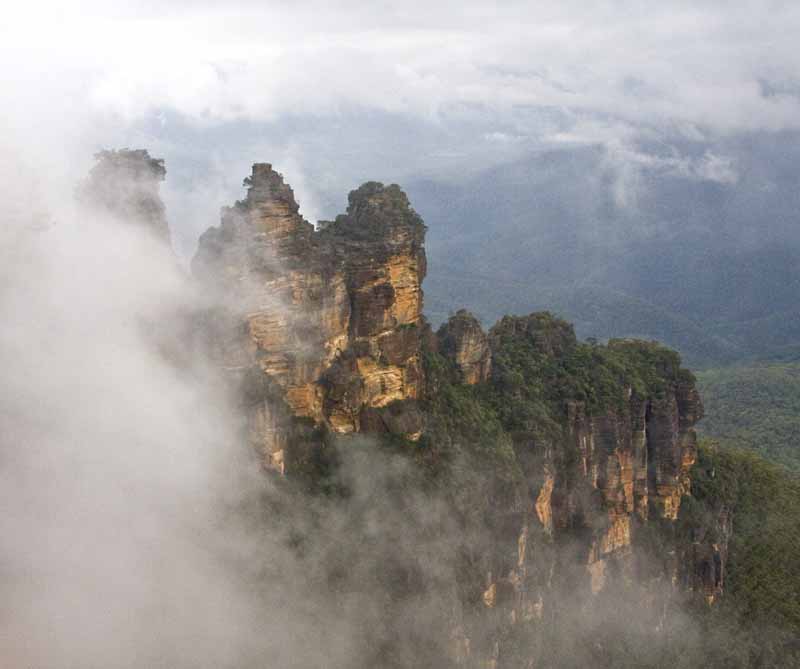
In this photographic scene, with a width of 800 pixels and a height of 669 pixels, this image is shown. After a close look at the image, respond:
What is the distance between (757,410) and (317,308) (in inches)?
4078

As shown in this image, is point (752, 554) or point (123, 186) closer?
point (123, 186)

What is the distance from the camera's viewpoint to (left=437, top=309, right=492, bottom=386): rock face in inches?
2095

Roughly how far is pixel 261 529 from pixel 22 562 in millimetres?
10706

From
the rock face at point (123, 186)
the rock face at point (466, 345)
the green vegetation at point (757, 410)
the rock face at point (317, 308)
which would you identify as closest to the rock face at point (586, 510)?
the rock face at point (466, 345)

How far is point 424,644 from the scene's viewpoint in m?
43.5

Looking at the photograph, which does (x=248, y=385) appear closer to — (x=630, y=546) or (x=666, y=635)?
(x=630, y=546)

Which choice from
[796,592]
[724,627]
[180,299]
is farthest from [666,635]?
[180,299]

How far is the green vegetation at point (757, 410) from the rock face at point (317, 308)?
65.1 meters

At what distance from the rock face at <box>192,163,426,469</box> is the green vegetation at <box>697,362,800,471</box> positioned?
214 feet

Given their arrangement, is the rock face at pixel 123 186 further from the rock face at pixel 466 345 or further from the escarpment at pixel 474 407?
the rock face at pixel 466 345

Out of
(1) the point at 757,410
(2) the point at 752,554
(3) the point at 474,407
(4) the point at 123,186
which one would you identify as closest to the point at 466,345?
(3) the point at 474,407

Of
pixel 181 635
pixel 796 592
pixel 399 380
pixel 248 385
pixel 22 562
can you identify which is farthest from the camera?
pixel 796 592

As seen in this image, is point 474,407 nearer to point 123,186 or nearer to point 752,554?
point 123,186

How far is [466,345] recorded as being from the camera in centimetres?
5347
